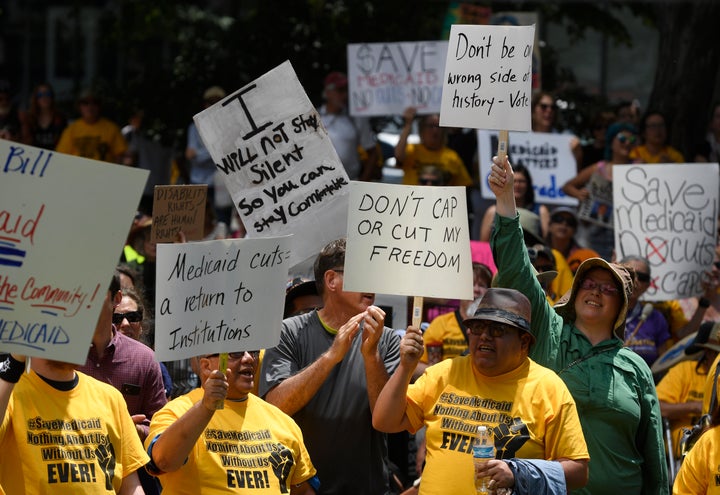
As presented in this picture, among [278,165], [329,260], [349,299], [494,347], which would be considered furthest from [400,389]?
[278,165]

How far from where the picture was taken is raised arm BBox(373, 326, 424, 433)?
5.64m

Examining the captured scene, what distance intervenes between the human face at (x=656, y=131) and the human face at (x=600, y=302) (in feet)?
20.1

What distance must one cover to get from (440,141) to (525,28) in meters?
5.66

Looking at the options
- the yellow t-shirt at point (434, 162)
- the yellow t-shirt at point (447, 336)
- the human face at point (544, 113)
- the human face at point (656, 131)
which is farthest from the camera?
the human face at point (544, 113)

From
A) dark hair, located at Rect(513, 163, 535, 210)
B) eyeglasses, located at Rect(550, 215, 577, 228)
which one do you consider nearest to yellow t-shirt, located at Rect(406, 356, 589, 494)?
eyeglasses, located at Rect(550, 215, 577, 228)

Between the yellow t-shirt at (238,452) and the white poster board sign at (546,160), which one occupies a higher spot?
the white poster board sign at (546,160)

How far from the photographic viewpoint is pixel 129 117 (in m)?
15.6

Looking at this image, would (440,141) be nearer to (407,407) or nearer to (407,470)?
(407,470)

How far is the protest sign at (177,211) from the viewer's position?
7.55 m

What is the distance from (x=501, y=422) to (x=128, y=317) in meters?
2.23

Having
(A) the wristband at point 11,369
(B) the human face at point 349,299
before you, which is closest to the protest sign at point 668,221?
(B) the human face at point 349,299

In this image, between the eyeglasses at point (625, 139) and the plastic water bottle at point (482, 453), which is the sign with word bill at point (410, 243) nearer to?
the plastic water bottle at point (482, 453)

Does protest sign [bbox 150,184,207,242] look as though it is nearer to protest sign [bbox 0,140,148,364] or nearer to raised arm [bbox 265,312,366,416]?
raised arm [bbox 265,312,366,416]

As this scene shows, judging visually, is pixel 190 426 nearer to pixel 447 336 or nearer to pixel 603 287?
pixel 603 287
